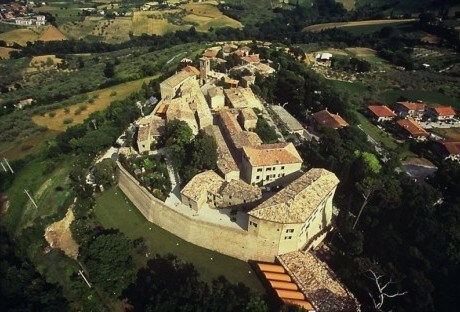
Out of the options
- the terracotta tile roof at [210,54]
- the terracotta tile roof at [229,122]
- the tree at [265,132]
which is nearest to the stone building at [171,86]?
the terracotta tile roof at [229,122]

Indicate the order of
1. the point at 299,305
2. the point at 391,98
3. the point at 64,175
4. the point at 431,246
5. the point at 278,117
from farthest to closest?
the point at 391,98 → the point at 278,117 → the point at 64,175 → the point at 431,246 → the point at 299,305

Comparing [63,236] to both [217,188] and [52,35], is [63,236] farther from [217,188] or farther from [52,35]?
[52,35]

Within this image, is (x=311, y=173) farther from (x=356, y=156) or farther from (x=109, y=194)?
(x=109, y=194)

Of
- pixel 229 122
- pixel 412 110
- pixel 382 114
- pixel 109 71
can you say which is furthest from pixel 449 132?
pixel 109 71

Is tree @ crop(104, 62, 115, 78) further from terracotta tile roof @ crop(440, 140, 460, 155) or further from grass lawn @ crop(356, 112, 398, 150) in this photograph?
terracotta tile roof @ crop(440, 140, 460, 155)

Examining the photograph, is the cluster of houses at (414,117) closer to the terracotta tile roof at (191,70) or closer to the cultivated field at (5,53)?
the terracotta tile roof at (191,70)

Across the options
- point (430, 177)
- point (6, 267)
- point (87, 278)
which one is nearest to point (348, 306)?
point (430, 177)
